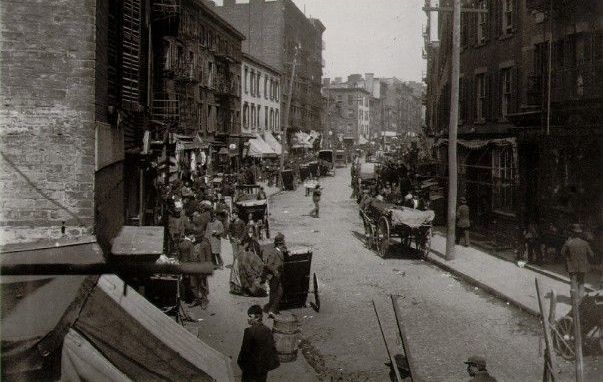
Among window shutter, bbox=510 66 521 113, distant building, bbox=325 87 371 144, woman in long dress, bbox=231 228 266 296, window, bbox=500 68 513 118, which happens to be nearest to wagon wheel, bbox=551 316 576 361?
woman in long dress, bbox=231 228 266 296

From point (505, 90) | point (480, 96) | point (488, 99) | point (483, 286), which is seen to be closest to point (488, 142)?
point (505, 90)

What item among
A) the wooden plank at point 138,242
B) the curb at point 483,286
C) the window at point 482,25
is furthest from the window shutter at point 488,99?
the wooden plank at point 138,242

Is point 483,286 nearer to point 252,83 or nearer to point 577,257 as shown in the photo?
point 577,257

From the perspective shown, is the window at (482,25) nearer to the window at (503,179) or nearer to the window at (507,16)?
the window at (507,16)

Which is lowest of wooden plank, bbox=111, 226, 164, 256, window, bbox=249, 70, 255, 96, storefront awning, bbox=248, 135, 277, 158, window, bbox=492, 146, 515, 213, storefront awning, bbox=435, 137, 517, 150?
wooden plank, bbox=111, 226, 164, 256

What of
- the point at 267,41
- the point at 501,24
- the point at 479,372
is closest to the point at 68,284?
the point at 479,372

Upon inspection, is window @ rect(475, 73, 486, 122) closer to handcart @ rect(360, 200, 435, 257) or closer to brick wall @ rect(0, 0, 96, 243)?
handcart @ rect(360, 200, 435, 257)

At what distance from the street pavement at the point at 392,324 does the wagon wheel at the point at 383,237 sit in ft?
1.21

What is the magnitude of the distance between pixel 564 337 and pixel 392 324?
331cm

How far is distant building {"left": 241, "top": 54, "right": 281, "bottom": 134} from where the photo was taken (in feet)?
173

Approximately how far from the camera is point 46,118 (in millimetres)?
7809

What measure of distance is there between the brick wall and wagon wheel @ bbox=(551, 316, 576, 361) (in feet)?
24.6

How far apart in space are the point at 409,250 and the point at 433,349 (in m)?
9.83

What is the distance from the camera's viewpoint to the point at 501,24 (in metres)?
23.5
